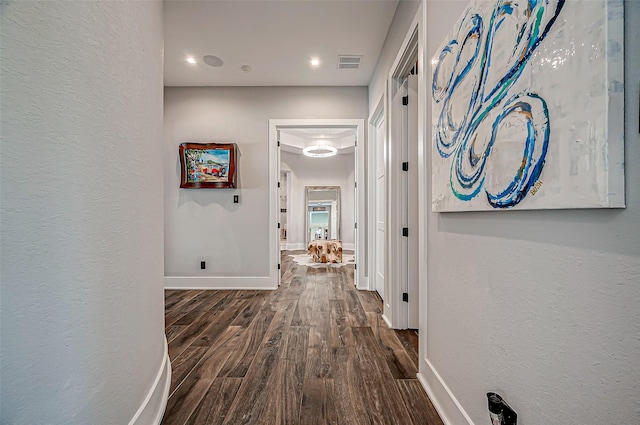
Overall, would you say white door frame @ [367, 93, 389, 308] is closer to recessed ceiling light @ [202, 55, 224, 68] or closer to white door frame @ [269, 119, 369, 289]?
white door frame @ [269, 119, 369, 289]

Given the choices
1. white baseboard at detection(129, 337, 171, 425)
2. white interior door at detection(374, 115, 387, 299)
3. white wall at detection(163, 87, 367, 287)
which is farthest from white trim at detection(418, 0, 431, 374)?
white wall at detection(163, 87, 367, 287)

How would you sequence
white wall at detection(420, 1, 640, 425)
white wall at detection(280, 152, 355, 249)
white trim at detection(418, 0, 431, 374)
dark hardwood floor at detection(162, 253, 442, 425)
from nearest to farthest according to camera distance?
1. white wall at detection(420, 1, 640, 425)
2. dark hardwood floor at detection(162, 253, 442, 425)
3. white trim at detection(418, 0, 431, 374)
4. white wall at detection(280, 152, 355, 249)

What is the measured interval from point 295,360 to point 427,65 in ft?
6.76

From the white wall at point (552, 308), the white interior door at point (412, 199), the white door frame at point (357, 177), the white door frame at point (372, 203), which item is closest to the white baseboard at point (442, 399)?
the white wall at point (552, 308)

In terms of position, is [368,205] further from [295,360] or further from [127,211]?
[127,211]

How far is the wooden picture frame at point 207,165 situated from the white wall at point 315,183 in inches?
173

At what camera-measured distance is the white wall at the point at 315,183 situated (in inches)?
328

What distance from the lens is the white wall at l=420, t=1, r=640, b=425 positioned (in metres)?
0.58

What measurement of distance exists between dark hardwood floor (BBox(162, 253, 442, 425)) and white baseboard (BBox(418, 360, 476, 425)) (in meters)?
0.04

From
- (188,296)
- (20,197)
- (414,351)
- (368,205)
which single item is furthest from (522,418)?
(188,296)

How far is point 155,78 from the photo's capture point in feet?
4.72

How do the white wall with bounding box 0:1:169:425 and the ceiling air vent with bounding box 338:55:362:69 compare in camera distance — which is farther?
the ceiling air vent with bounding box 338:55:362:69

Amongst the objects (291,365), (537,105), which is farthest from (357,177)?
(537,105)

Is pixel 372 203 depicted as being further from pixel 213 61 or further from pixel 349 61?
pixel 213 61
